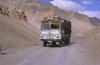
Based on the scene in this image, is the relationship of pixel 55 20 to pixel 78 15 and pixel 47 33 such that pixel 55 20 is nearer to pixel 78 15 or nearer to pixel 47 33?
pixel 47 33

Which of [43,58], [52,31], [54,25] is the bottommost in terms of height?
[43,58]

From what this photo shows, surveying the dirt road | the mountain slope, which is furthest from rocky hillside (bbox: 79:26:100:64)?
the mountain slope

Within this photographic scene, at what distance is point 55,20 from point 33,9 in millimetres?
80340

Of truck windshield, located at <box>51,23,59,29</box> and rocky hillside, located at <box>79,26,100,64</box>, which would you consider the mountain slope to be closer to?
truck windshield, located at <box>51,23,59,29</box>

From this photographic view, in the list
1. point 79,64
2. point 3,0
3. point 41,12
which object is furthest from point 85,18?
point 79,64

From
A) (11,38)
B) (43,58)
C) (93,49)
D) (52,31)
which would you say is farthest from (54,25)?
(43,58)

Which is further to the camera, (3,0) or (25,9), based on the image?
(3,0)

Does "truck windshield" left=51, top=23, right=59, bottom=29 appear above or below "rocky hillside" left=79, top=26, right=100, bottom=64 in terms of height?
above

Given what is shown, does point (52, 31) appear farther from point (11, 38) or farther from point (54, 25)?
point (11, 38)

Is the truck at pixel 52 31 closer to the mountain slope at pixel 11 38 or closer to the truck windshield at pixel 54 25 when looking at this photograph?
the truck windshield at pixel 54 25

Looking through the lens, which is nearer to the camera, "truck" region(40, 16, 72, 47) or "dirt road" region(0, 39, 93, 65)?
"dirt road" region(0, 39, 93, 65)

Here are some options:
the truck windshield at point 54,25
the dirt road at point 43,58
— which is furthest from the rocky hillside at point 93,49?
the truck windshield at point 54,25

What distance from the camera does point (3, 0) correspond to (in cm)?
11812

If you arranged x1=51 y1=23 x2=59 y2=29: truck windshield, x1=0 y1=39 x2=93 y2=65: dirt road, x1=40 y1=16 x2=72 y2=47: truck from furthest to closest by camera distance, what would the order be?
1. x1=51 y1=23 x2=59 y2=29: truck windshield
2. x1=40 y1=16 x2=72 y2=47: truck
3. x1=0 y1=39 x2=93 y2=65: dirt road
